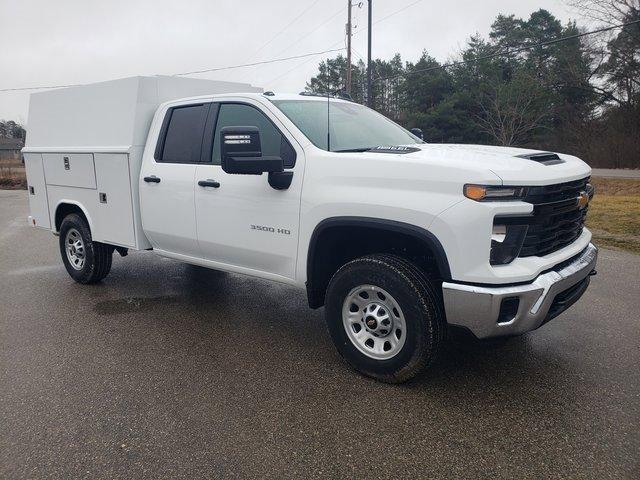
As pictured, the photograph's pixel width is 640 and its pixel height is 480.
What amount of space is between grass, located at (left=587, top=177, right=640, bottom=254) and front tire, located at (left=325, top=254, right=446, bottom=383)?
585 cm

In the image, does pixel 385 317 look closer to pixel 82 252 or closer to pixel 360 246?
pixel 360 246

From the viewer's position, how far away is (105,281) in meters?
6.50

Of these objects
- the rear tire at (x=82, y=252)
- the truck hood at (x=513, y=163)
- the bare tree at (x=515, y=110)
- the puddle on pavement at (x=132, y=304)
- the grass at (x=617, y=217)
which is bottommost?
the puddle on pavement at (x=132, y=304)

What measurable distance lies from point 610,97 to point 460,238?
3874cm

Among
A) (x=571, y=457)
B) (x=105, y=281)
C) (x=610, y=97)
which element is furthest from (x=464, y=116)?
(x=571, y=457)

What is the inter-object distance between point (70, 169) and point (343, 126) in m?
3.44

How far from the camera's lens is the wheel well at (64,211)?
614cm

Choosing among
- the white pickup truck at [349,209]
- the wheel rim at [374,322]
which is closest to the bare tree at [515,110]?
the white pickup truck at [349,209]

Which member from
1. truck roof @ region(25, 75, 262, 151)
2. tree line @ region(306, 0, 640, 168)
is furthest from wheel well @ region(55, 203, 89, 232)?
tree line @ region(306, 0, 640, 168)

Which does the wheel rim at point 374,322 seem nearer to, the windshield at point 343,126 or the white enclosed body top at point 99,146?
the windshield at point 343,126

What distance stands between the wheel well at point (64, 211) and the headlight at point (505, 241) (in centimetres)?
479

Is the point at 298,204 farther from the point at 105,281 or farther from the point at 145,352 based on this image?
the point at 105,281

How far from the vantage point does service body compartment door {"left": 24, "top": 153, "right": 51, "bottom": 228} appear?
6.47 metres

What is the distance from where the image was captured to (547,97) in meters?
36.3
